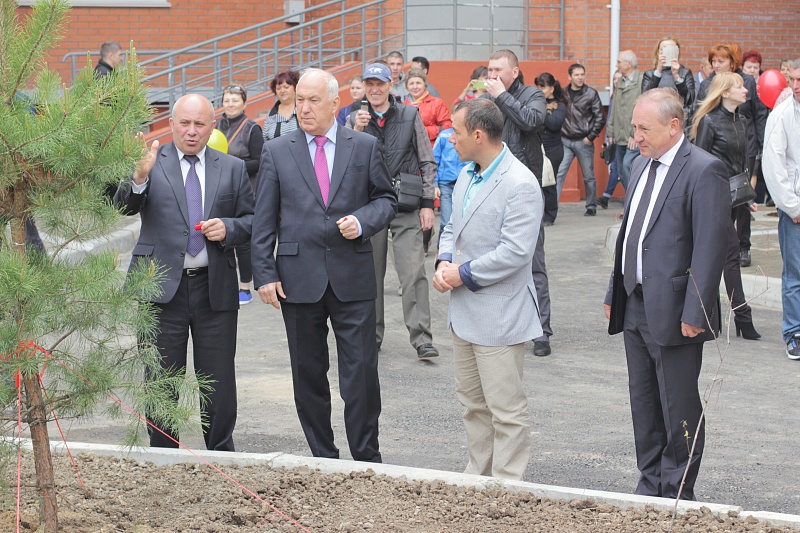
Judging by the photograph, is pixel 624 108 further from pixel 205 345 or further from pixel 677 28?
pixel 205 345

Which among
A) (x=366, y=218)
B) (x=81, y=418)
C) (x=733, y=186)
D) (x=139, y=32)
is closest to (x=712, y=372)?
(x=733, y=186)

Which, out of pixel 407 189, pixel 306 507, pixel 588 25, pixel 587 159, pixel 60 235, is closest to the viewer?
pixel 60 235

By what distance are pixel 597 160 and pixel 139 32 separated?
26.8ft

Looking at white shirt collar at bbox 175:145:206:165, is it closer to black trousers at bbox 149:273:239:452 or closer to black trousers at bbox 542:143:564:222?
black trousers at bbox 149:273:239:452

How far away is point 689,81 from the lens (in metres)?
14.4

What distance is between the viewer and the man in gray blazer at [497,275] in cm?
488

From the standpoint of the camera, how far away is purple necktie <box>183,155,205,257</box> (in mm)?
5266

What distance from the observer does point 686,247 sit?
4734 mm

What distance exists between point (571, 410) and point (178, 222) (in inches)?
110

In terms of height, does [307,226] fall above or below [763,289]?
above

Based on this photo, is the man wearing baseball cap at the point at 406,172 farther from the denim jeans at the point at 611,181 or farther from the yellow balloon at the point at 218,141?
the denim jeans at the point at 611,181

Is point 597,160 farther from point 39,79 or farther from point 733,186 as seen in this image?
point 39,79

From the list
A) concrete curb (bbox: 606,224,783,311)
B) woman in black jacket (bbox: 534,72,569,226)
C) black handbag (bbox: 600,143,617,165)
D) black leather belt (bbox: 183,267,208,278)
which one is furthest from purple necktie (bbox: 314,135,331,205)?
black handbag (bbox: 600,143,617,165)

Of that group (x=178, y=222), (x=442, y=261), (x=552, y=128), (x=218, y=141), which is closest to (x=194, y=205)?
(x=178, y=222)
